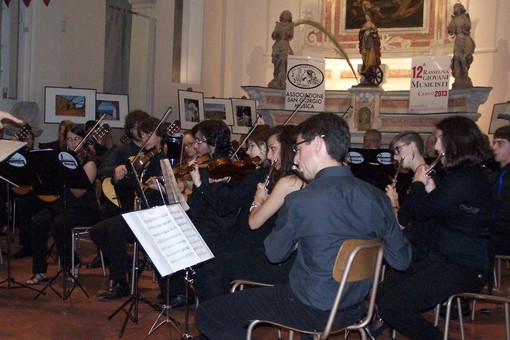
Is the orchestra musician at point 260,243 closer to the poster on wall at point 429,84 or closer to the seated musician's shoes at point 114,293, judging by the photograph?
the seated musician's shoes at point 114,293

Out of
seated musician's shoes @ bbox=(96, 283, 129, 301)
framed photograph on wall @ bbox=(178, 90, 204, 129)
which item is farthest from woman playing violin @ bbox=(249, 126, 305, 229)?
framed photograph on wall @ bbox=(178, 90, 204, 129)

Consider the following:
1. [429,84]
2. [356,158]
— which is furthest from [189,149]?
[429,84]

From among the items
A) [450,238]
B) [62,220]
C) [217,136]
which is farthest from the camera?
[62,220]

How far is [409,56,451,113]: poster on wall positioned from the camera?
436 inches

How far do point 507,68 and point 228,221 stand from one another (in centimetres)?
920

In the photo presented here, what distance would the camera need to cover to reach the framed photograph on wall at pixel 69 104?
9617 mm

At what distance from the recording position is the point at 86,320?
186 inches

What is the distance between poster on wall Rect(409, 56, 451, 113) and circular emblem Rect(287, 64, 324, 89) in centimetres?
155

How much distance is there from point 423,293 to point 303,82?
8.58 meters

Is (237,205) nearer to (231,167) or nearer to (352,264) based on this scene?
(231,167)

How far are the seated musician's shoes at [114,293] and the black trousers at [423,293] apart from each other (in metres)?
2.39

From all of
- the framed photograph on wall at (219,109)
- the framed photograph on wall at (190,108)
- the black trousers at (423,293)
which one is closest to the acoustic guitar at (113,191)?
the black trousers at (423,293)

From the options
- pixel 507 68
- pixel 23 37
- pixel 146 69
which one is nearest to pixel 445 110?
pixel 507 68

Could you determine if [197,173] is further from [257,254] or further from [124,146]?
[124,146]
